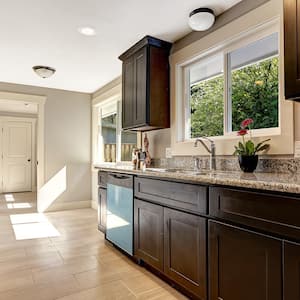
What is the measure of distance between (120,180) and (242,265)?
5.15 feet

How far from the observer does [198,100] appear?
9.31 feet

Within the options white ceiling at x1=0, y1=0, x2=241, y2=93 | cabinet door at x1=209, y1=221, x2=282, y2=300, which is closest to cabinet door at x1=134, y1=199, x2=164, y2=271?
cabinet door at x1=209, y1=221, x2=282, y2=300

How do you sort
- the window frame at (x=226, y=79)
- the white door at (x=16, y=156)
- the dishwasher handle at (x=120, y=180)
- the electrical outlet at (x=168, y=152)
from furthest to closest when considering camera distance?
1. the white door at (x=16, y=156)
2. the electrical outlet at (x=168, y=152)
3. the dishwasher handle at (x=120, y=180)
4. the window frame at (x=226, y=79)

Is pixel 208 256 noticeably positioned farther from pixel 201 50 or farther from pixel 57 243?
pixel 57 243

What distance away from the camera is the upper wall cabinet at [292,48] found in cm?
150

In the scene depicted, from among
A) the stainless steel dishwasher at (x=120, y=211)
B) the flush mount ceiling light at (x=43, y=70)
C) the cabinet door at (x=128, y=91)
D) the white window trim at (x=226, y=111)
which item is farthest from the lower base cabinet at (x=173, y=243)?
the flush mount ceiling light at (x=43, y=70)

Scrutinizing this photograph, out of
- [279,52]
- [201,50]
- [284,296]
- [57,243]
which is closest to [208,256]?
[284,296]

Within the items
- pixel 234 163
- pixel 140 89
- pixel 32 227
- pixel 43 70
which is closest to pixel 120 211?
pixel 234 163

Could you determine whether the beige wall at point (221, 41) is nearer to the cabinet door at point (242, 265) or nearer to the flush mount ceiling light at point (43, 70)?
the cabinet door at point (242, 265)

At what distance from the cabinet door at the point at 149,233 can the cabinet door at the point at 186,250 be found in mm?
81

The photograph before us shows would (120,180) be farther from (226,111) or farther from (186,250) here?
(226,111)

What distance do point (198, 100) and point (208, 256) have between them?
174 cm

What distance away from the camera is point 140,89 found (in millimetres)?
2941

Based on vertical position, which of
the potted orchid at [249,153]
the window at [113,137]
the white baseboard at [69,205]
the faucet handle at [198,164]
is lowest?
the white baseboard at [69,205]
